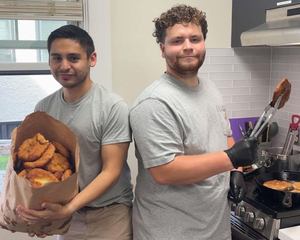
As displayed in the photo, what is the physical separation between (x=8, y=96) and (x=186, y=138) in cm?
127

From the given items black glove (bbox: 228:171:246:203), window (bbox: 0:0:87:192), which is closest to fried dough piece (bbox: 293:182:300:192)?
black glove (bbox: 228:171:246:203)

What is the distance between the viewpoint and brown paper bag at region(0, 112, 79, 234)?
115 centimetres

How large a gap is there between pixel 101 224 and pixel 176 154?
0.47 m

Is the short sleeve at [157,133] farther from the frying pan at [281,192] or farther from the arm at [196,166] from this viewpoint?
the frying pan at [281,192]

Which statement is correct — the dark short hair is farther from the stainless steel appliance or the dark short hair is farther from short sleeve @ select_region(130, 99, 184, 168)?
the stainless steel appliance

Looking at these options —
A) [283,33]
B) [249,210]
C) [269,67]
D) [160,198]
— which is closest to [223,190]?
[160,198]

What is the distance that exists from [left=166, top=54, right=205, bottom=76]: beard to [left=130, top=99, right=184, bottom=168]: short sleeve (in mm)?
162

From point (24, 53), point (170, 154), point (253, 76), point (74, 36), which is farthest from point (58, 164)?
point (253, 76)

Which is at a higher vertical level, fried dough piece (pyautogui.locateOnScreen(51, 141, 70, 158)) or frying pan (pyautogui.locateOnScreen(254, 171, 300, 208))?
fried dough piece (pyautogui.locateOnScreen(51, 141, 70, 158))

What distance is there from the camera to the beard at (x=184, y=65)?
1.39 meters

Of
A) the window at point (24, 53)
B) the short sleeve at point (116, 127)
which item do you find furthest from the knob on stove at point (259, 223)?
the window at point (24, 53)

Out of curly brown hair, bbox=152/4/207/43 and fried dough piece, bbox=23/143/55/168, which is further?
curly brown hair, bbox=152/4/207/43

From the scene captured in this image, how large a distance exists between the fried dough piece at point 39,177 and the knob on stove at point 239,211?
953 millimetres

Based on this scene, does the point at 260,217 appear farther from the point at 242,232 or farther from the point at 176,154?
the point at 176,154
